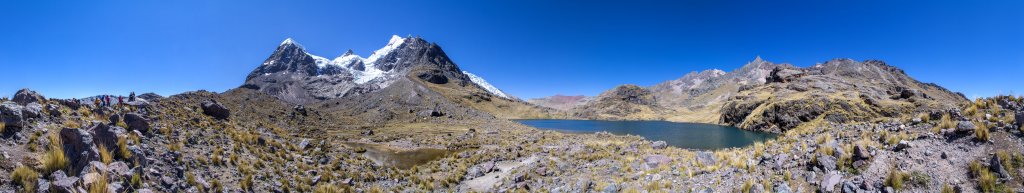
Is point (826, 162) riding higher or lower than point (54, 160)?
higher

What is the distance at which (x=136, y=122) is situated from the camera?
14016mm

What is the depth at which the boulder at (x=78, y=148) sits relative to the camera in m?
9.62

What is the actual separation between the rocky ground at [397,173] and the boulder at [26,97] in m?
0.06

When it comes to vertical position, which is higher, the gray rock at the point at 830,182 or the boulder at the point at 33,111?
the boulder at the point at 33,111

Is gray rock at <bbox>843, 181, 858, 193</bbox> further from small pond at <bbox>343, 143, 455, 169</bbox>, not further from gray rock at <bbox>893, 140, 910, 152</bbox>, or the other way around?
small pond at <bbox>343, 143, 455, 169</bbox>

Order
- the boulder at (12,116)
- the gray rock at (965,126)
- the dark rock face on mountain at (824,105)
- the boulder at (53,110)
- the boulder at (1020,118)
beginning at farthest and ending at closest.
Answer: the dark rock face on mountain at (824,105) < the boulder at (53,110) < the gray rock at (965,126) < the boulder at (1020,118) < the boulder at (12,116)

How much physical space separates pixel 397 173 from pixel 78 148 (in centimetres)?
1440

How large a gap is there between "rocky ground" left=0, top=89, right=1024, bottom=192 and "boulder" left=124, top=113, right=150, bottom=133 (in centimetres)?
4

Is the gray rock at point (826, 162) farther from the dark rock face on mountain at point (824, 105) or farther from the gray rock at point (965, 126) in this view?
the dark rock face on mountain at point (824, 105)

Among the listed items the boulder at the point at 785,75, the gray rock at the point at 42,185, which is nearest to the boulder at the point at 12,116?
the gray rock at the point at 42,185

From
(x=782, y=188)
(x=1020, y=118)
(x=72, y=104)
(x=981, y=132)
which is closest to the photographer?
(x=1020, y=118)

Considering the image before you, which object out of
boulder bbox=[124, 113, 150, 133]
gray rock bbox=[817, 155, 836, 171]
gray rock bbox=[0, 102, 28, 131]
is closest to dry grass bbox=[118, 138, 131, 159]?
gray rock bbox=[0, 102, 28, 131]

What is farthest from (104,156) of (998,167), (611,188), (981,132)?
(981,132)

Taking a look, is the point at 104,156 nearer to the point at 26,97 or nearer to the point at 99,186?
the point at 99,186
